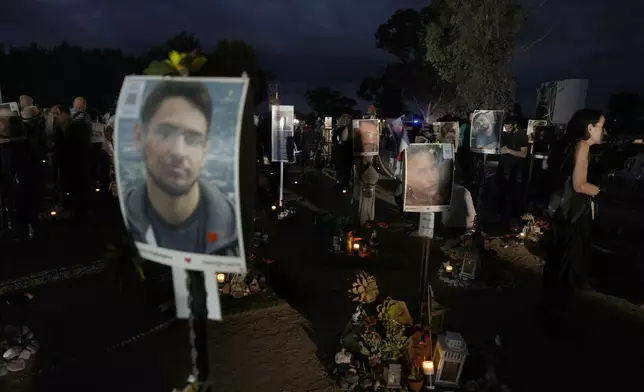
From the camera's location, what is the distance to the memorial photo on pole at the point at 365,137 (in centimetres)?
1000

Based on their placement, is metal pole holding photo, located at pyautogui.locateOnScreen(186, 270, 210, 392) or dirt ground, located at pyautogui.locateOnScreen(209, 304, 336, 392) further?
dirt ground, located at pyautogui.locateOnScreen(209, 304, 336, 392)

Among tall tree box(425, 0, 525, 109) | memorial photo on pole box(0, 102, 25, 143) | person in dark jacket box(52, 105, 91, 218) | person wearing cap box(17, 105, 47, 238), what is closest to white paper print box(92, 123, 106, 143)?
person in dark jacket box(52, 105, 91, 218)

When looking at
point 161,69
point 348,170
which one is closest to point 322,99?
point 348,170

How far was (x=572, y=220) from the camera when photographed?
510 cm

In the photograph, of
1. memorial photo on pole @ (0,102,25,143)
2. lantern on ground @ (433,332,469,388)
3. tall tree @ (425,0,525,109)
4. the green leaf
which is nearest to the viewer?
the green leaf

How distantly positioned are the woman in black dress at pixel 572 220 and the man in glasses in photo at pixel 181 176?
13.6 feet

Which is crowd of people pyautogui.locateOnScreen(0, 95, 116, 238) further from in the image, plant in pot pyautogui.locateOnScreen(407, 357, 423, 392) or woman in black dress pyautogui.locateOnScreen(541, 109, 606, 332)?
woman in black dress pyautogui.locateOnScreen(541, 109, 606, 332)

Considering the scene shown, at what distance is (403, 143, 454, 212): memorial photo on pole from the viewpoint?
17.9ft

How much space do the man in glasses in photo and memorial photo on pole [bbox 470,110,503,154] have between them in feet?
29.2

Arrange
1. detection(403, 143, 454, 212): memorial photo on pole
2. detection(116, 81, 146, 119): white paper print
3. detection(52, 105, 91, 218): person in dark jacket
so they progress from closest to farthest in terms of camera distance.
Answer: detection(116, 81, 146, 119): white paper print → detection(403, 143, 454, 212): memorial photo on pole → detection(52, 105, 91, 218): person in dark jacket

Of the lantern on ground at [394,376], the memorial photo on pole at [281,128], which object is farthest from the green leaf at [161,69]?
the memorial photo on pole at [281,128]

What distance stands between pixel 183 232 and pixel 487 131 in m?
9.12

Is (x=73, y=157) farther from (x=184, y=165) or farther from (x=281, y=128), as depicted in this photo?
(x=184, y=165)

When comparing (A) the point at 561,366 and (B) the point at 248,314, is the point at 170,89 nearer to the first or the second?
(B) the point at 248,314
